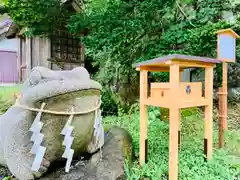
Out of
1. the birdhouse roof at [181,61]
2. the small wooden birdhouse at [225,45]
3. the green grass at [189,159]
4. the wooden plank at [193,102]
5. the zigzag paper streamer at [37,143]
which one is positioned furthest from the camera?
the small wooden birdhouse at [225,45]

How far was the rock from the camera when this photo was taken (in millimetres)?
2361

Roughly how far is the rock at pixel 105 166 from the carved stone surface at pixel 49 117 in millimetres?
243

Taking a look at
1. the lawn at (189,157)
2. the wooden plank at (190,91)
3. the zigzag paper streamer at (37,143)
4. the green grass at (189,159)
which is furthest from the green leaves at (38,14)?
the wooden plank at (190,91)

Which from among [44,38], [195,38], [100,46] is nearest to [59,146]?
[100,46]

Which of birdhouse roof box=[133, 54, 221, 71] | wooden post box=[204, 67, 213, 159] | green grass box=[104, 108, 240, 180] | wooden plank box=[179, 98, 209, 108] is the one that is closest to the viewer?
birdhouse roof box=[133, 54, 221, 71]

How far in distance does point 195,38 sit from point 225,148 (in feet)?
7.19

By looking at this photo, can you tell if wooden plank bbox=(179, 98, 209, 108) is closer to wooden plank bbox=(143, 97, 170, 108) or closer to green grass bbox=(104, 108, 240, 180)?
wooden plank bbox=(143, 97, 170, 108)

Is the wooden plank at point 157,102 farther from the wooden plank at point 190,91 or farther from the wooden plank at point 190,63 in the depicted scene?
the wooden plank at point 190,63

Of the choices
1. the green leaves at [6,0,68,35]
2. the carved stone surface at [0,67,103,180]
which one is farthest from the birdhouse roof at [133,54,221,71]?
the green leaves at [6,0,68,35]

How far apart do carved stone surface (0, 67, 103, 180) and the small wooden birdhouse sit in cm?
212

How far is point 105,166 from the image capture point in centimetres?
254

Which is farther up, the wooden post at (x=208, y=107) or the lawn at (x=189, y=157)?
the wooden post at (x=208, y=107)

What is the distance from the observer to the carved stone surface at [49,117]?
215 centimetres

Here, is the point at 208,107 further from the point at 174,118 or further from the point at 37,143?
the point at 37,143
